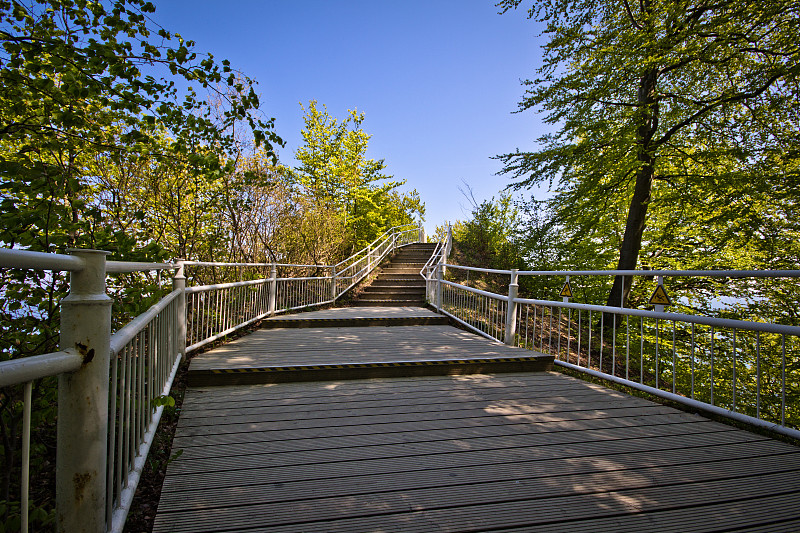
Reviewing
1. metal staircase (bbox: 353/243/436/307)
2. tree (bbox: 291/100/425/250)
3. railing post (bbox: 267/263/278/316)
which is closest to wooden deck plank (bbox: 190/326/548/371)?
railing post (bbox: 267/263/278/316)

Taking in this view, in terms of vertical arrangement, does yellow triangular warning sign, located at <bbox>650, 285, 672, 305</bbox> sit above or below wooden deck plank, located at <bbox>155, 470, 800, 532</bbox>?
above

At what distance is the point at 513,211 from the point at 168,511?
1989 cm

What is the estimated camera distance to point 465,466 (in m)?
2.20

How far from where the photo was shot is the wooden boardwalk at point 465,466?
1.75 metres

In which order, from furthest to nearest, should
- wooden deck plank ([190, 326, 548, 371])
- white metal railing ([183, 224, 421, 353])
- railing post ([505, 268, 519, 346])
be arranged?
railing post ([505, 268, 519, 346]) → white metal railing ([183, 224, 421, 353]) → wooden deck plank ([190, 326, 548, 371])

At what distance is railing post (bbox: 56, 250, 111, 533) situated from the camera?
3.78ft

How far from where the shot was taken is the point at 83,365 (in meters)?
1.17

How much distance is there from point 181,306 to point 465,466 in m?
3.27

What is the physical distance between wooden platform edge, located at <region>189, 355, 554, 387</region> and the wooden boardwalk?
0.24 meters

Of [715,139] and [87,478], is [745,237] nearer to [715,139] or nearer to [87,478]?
[715,139]

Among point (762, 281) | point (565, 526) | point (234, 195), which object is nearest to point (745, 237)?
point (762, 281)

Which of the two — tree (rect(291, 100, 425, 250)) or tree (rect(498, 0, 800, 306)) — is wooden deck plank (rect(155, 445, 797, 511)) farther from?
tree (rect(291, 100, 425, 250))

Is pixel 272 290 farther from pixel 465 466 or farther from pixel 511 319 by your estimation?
pixel 465 466

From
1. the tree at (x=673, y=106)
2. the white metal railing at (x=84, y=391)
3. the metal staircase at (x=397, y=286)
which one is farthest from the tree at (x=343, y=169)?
the white metal railing at (x=84, y=391)
